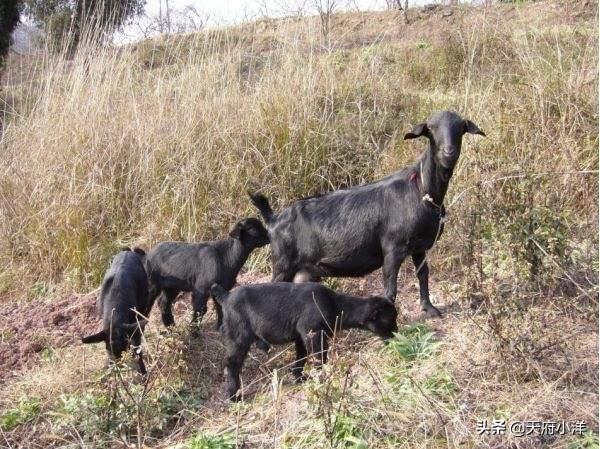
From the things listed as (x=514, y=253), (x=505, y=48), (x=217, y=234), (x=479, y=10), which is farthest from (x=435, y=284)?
(x=479, y=10)

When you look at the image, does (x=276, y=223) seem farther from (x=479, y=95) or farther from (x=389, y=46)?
(x=389, y=46)

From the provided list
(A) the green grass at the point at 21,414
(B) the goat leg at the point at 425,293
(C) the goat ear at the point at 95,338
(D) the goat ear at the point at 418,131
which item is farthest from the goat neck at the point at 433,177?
(A) the green grass at the point at 21,414

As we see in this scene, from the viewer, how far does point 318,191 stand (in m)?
7.51

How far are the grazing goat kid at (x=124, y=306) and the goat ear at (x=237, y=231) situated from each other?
2.43 feet

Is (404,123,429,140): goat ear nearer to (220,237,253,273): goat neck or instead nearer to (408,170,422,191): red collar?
(408,170,422,191): red collar

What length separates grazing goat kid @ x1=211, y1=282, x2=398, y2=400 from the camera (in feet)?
15.5

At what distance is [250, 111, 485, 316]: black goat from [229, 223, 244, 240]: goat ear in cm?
22

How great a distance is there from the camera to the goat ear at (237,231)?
18.9ft

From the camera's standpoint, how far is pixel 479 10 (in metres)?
8.75

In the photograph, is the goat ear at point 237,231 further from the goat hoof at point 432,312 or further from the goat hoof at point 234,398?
the goat hoof at point 432,312

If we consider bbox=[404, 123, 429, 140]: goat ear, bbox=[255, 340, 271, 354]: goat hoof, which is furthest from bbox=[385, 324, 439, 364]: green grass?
bbox=[404, 123, 429, 140]: goat ear

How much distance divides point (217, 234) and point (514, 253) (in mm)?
3331

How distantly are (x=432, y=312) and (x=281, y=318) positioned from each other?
4.19 ft

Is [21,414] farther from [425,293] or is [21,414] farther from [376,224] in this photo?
[425,293]
